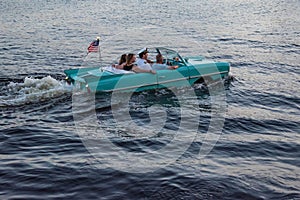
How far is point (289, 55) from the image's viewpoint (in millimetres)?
18688

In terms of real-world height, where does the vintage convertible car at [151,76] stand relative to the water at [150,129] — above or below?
above

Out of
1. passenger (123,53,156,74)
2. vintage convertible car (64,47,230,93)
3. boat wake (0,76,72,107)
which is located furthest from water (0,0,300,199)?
passenger (123,53,156,74)

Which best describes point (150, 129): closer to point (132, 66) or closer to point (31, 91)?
point (132, 66)

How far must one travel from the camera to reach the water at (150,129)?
→ 682cm

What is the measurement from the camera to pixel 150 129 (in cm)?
973

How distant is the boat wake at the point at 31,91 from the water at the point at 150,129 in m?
0.03

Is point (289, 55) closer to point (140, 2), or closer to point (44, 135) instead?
point (44, 135)

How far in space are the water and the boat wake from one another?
3 cm

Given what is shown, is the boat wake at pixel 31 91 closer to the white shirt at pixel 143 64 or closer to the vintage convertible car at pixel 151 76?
the vintage convertible car at pixel 151 76

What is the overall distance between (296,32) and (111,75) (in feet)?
56.9

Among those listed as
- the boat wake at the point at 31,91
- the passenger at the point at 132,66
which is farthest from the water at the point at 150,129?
the passenger at the point at 132,66

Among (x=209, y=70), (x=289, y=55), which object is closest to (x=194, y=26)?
(x=289, y=55)

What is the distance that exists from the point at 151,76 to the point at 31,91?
12.4ft

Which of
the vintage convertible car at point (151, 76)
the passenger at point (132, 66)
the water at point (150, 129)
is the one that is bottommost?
the water at point (150, 129)
